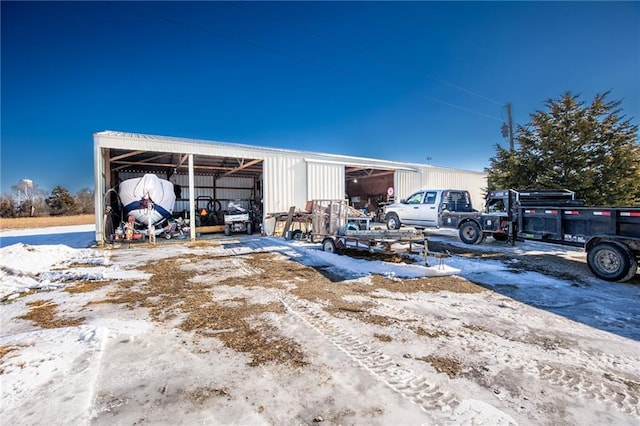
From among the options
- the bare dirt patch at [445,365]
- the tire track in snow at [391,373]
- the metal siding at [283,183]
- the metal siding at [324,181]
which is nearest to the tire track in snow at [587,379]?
the bare dirt patch at [445,365]

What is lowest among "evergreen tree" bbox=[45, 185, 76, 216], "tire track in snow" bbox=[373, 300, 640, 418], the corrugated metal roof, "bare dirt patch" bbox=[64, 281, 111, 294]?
"tire track in snow" bbox=[373, 300, 640, 418]

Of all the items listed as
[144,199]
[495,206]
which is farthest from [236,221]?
[495,206]

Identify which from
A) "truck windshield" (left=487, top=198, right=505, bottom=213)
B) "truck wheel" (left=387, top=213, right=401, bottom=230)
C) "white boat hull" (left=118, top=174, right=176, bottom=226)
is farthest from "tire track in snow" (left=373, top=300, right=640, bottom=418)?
"white boat hull" (left=118, top=174, right=176, bottom=226)

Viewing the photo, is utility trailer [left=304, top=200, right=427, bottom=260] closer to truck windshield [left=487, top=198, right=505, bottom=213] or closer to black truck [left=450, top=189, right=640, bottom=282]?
black truck [left=450, top=189, right=640, bottom=282]

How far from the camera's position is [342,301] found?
169 inches

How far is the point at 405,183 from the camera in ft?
57.5

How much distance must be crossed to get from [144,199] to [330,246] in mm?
8206

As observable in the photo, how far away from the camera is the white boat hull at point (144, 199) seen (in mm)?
11594

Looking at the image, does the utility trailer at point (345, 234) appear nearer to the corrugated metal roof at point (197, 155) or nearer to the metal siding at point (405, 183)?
the corrugated metal roof at point (197, 155)

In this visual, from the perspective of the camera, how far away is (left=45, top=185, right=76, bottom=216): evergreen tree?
37219 millimetres

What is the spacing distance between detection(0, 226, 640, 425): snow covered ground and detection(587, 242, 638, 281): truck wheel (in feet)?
1.70

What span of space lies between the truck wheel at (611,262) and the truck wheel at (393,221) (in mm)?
7345

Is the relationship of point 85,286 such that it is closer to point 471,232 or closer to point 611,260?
point 611,260

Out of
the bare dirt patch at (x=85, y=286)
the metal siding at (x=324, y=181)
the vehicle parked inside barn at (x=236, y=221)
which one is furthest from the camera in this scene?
the metal siding at (x=324, y=181)
